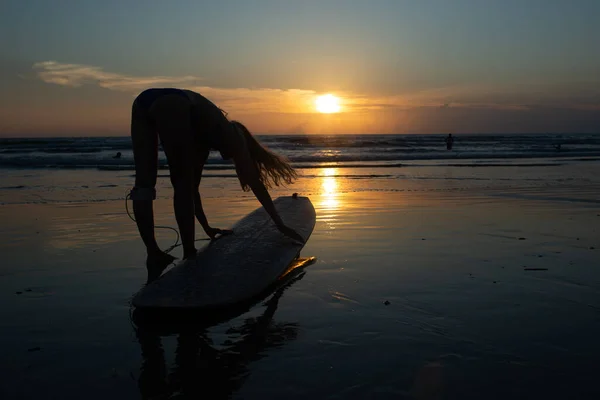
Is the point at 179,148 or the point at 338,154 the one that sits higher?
the point at 179,148

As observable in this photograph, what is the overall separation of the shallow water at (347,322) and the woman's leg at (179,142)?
0.75 meters

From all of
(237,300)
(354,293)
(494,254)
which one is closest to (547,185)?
(494,254)

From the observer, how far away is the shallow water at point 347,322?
2.47 metres

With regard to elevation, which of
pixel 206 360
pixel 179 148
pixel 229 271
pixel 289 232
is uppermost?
pixel 179 148

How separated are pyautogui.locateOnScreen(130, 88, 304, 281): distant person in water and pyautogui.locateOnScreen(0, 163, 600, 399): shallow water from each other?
506 millimetres

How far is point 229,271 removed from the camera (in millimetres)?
3801

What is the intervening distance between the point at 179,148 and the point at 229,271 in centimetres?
104

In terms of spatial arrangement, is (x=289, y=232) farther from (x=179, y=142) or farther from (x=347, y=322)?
(x=347, y=322)

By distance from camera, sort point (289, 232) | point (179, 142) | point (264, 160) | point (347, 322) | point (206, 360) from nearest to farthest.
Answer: point (206, 360) < point (347, 322) < point (179, 142) < point (289, 232) < point (264, 160)

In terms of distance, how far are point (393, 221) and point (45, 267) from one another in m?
4.25

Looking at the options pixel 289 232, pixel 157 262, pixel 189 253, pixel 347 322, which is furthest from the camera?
pixel 289 232

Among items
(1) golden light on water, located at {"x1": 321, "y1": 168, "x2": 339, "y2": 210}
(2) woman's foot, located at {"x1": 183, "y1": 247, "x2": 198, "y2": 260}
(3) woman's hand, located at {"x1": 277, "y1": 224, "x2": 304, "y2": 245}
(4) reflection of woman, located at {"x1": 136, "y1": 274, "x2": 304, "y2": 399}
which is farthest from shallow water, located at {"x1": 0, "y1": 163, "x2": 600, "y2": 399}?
(1) golden light on water, located at {"x1": 321, "y1": 168, "x2": 339, "y2": 210}

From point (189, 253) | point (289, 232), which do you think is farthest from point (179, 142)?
point (289, 232)

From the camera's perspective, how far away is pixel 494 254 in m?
5.09
